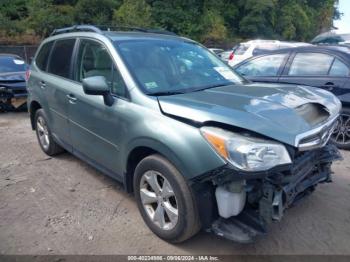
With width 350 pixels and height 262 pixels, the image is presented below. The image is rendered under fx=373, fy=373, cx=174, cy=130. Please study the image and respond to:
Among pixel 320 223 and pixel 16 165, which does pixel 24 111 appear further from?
pixel 320 223

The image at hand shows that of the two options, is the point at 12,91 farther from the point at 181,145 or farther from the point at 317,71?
the point at 181,145

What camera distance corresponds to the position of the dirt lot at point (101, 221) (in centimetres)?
325

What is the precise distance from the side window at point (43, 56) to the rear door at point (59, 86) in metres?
0.19

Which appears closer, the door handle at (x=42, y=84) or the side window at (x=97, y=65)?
the side window at (x=97, y=65)

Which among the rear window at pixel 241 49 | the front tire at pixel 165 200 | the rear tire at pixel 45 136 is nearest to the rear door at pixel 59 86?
the rear tire at pixel 45 136

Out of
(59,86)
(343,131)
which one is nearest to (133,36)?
(59,86)

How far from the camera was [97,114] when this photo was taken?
3.81 meters

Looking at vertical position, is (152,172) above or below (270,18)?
above

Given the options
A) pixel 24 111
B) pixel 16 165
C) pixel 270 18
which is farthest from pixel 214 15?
pixel 16 165

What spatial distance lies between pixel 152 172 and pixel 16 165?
299 cm

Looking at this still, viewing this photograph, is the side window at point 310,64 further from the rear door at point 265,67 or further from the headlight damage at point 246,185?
the headlight damage at point 246,185

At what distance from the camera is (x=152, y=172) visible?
3.22m

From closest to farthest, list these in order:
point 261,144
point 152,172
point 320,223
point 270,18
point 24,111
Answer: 1. point 261,144
2. point 152,172
3. point 320,223
4. point 24,111
5. point 270,18

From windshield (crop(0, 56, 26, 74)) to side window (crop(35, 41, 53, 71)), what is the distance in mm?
4917
